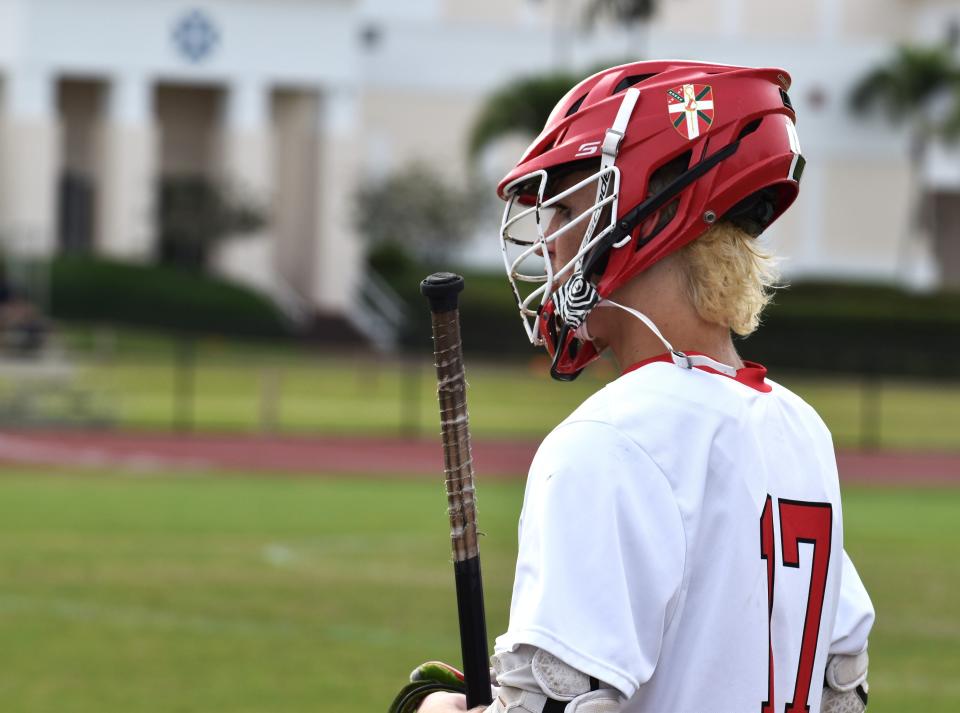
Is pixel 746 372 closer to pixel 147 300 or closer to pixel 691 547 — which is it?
pixel 691 547

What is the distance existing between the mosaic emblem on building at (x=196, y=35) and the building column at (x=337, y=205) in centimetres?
454

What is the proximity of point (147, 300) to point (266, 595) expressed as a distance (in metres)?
39.3

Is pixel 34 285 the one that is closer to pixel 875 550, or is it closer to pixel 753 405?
pixel 875 550

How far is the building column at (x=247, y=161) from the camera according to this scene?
186 feet

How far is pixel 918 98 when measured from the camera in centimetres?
6469

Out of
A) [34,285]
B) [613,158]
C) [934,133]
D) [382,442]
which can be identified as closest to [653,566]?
[613,158]

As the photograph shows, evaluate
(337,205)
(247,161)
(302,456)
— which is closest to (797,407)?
(302,456)

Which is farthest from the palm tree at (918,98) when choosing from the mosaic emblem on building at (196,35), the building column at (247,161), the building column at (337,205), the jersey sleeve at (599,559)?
the jersey sleeve at (599,559)

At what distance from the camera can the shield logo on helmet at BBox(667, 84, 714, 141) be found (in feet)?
9.14

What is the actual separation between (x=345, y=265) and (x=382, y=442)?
106 ft

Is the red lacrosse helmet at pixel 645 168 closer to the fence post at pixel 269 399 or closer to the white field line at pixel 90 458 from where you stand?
the white field line at pixel 90 458

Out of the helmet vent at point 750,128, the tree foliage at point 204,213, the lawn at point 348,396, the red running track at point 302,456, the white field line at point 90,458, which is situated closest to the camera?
the helmet vent at point 750,128

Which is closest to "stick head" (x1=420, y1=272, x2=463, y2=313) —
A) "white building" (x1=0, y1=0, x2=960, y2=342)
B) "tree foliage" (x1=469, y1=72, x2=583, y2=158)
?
"white building" (x1=0, y1=0, x2=960, y2=342)

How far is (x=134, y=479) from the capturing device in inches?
822
